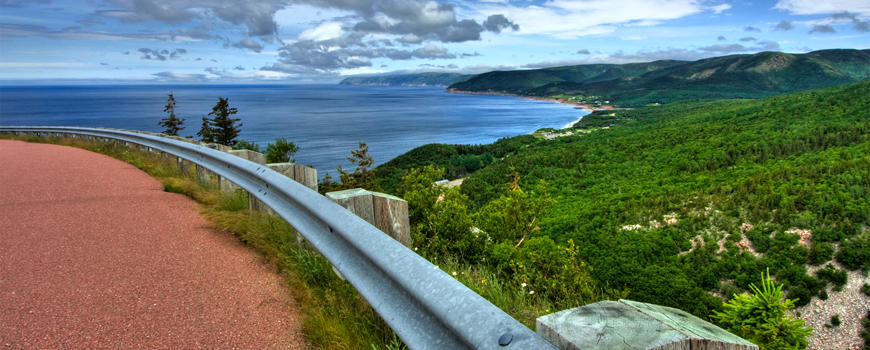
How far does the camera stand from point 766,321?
5590 mm

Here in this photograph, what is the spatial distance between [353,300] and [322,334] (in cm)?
38

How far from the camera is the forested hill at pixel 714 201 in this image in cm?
3606

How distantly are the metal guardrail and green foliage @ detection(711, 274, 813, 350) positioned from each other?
184 inches

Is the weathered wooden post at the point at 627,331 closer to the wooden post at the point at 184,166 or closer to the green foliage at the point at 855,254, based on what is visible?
the wooden post at the point at 184,166

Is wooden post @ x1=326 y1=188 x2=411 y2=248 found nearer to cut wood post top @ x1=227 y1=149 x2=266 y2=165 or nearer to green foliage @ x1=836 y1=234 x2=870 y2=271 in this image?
cut wood post top @ x1=227 y1=149 x2=266 y2=165

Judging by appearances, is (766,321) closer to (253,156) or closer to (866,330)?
(253,156)

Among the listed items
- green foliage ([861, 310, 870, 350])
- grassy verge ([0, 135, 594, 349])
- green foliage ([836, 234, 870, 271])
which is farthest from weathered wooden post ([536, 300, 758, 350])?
green foliage ([836, 234, 870, 271])

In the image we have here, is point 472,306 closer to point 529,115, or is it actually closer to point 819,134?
point 819,134

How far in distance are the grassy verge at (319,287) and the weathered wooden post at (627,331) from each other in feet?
3.05

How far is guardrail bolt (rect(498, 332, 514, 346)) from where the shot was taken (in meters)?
1.40

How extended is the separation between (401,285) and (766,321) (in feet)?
17.9

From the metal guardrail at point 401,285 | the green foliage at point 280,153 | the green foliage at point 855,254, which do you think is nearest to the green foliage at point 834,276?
the green foliage at point 855,254

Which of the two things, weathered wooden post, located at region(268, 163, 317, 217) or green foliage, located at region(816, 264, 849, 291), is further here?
green foliage, located at region(816, 264, 849, 291)

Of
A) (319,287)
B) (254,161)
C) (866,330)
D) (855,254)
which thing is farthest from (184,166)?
(855,254)
